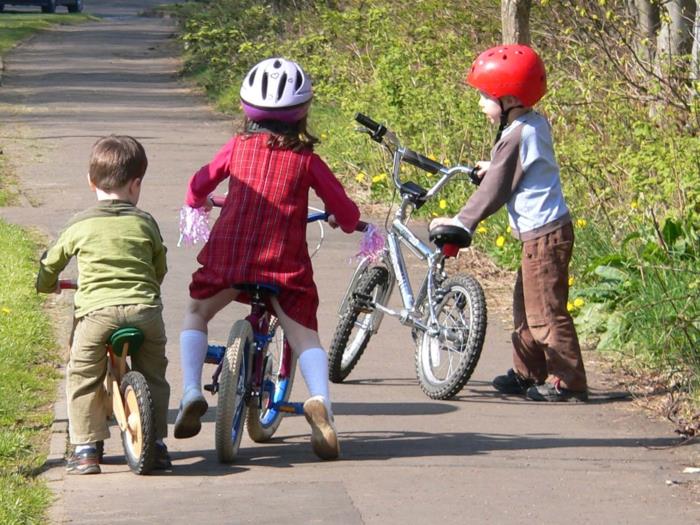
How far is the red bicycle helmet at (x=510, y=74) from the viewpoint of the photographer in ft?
22.8

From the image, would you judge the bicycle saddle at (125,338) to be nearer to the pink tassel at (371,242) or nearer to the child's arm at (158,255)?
the child's arm at (158,255)

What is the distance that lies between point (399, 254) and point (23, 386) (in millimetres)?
1938

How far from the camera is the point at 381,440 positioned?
6.46m

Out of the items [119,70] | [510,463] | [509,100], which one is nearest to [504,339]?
[509,100]

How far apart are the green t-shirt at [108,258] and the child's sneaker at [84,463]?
0.53 meters

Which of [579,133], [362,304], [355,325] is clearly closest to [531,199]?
[362,304]

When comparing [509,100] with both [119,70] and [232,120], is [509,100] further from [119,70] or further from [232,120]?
[119,70]

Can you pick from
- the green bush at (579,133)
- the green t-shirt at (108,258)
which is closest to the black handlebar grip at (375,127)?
Result: the green bush at (579,133)

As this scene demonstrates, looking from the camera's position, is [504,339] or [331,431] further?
[504,339]

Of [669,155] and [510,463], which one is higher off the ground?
[669,155]

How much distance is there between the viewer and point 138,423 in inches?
223

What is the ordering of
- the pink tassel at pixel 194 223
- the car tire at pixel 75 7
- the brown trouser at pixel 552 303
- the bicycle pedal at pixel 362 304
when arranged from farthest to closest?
the car tire at pixel 75 7 → the bicycle pedal at pixel 362 304 → the brown trouser at pixel 552 303 → the pink tassel at pixel 194 223

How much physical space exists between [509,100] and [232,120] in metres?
11.8

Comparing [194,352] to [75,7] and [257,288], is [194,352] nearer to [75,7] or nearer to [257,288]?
[257,288]
